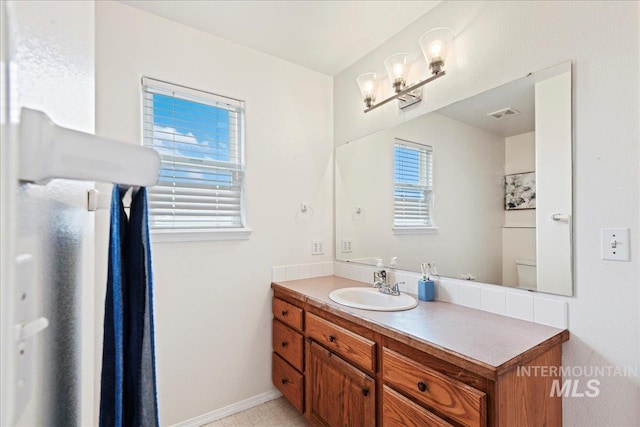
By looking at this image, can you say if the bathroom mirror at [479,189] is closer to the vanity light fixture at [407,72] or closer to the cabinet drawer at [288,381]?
the vanity light fixture at [407,72]

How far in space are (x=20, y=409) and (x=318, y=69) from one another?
271 centimetres

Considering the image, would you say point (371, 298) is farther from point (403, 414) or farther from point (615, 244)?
point (615, 244)

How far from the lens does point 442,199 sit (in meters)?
1.91

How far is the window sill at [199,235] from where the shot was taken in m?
1.89

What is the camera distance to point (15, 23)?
25 cm

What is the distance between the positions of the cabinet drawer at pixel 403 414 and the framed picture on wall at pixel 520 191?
1.03 m

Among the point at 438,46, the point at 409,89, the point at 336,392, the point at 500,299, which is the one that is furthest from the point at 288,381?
the point at 438,46

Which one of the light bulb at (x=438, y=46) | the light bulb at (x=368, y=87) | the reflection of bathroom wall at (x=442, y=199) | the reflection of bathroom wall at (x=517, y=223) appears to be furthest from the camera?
the light bulb at (x=368, y=87)

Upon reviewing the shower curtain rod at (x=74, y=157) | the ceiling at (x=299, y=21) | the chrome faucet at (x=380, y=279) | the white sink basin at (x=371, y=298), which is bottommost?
the white sink basin at (x=371, y=298)

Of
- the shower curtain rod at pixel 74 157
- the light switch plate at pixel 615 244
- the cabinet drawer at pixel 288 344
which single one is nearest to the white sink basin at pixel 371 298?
the cabinet drawer at pixel 288 344

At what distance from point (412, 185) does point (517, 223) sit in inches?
27.8

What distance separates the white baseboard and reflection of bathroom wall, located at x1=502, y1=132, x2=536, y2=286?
1.79 m

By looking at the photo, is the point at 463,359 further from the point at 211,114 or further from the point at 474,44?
the point at 211,114

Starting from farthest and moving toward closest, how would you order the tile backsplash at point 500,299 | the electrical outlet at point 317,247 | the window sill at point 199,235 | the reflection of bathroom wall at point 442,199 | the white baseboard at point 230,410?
the electrical outlet at point 317,247
the white baseboard at point 230,410
the window sill at point 199,235
the reflection of bathroom wall at point 442,199
the tile backsplash at point 500,299
